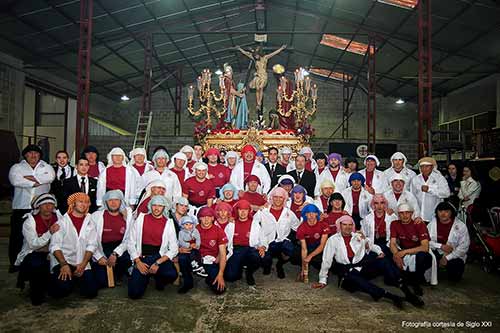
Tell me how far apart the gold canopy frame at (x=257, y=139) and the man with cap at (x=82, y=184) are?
5.55 m

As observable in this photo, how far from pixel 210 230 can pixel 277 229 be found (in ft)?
3.40

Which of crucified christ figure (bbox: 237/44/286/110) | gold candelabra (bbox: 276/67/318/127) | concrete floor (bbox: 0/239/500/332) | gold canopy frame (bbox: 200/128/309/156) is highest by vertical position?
crucified christ figure (bbox: 237/44/286/110)

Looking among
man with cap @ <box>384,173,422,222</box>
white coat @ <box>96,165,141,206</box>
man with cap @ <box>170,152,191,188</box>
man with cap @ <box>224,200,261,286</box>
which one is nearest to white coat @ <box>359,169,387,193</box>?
man with cap @ <box>384,173,422,222</box>

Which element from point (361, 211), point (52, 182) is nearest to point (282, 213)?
point (361, 211)

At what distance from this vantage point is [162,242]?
13.0ft

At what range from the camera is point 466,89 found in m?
14.7

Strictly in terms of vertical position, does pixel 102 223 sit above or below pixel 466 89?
below

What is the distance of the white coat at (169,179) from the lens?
5.07 metres

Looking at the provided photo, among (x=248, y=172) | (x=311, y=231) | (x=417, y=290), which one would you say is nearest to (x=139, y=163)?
(x=248, y=172)

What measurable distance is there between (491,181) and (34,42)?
478 inches

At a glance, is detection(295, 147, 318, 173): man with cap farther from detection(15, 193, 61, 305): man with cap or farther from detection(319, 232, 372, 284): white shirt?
detection(15, 193, 61, 305): man with cap

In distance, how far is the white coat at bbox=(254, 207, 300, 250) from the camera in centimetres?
460

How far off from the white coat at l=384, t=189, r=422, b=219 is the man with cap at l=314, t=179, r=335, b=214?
745 mm

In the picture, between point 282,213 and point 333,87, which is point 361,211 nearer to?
point 282,213
